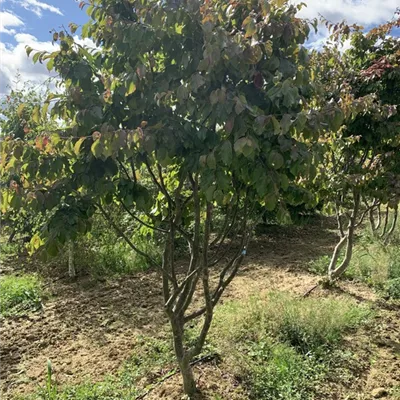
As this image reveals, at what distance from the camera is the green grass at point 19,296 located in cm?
450

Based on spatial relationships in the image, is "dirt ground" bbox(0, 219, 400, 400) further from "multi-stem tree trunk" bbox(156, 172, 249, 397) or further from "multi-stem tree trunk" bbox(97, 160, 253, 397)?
"multi-stem tree trunk" bbox(97, 160, 253, 397)

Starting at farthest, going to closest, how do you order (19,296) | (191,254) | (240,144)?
Result: (19,296) < (191,254) < (240,144)

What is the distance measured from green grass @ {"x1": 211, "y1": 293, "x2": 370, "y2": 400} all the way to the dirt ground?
14 centimetres

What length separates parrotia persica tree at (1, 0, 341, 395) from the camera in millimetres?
1669

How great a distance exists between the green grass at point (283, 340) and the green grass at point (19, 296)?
235 centimetres

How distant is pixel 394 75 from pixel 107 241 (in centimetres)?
457

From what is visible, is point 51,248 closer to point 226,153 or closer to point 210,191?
point 210,191

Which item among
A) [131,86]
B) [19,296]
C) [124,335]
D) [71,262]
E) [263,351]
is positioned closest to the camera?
[131,86]

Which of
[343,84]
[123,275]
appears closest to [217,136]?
[343,84]

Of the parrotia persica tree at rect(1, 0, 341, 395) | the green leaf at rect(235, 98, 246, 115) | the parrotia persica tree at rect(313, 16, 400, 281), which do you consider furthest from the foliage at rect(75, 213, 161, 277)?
the green leaf at rect(235, 98, 246, 115)

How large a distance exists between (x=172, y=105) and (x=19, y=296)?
12.6ft

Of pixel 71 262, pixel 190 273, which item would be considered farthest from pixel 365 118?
pixel 71 262

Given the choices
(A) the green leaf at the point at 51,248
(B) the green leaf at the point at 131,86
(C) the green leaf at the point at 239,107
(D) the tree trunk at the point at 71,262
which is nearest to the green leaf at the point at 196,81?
(C) the green leaf at the point at 239,107

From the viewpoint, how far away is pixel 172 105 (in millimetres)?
2016
